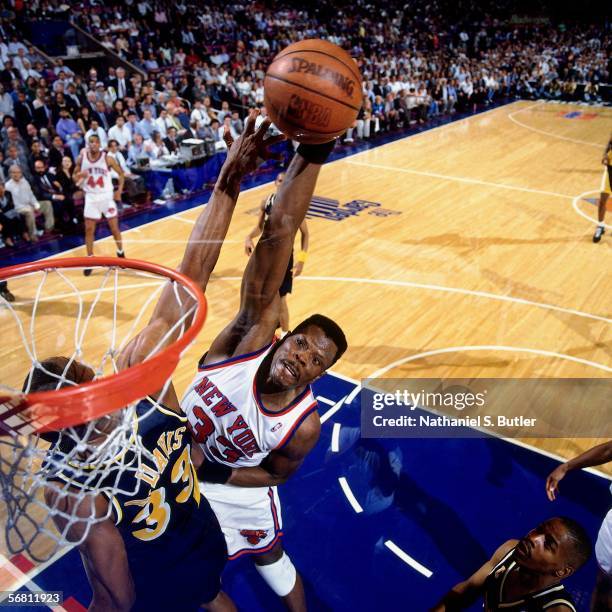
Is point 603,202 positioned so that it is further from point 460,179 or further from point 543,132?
point 543,132

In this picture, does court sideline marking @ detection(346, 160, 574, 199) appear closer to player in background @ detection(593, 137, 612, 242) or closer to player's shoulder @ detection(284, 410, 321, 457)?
player in background @ detection(593, 137, 612, 242)

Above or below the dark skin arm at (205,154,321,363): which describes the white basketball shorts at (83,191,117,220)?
below

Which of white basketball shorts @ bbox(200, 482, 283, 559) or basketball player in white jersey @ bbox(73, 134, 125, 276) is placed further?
basketball player in white jersey @ bbox(73, 134, 125, 276)

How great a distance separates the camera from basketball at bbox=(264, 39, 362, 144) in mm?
2291

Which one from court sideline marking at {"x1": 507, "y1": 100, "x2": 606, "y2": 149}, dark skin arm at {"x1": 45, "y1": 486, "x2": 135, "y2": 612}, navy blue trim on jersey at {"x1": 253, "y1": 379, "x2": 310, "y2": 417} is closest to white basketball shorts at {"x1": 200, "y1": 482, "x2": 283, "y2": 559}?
navy blue trim on jersey at {"x1": 253, "y1": 379, "x2": 310, "y2": 417}

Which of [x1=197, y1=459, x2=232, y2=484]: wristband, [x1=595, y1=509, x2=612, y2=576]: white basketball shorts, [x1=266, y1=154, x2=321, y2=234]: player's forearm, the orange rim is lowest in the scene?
[x1=595, y1=509, x2=612, y2=576]: white basketball shorts

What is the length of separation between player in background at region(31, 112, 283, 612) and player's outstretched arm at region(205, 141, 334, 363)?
6.2 inches

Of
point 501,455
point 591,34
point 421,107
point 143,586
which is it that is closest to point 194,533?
point 143,586

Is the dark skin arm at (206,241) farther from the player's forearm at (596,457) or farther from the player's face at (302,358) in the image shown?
the player's forearm at (596,457)

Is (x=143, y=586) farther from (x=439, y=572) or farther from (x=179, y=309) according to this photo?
(x=439, y=572)

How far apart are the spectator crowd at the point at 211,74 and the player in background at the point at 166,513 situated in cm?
602

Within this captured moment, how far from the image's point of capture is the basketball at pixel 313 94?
7.52 ft

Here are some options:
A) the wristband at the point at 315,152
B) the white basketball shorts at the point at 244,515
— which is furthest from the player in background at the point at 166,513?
the white basketball shorts at the point at 244,515

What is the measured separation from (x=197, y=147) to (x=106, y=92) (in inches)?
120
